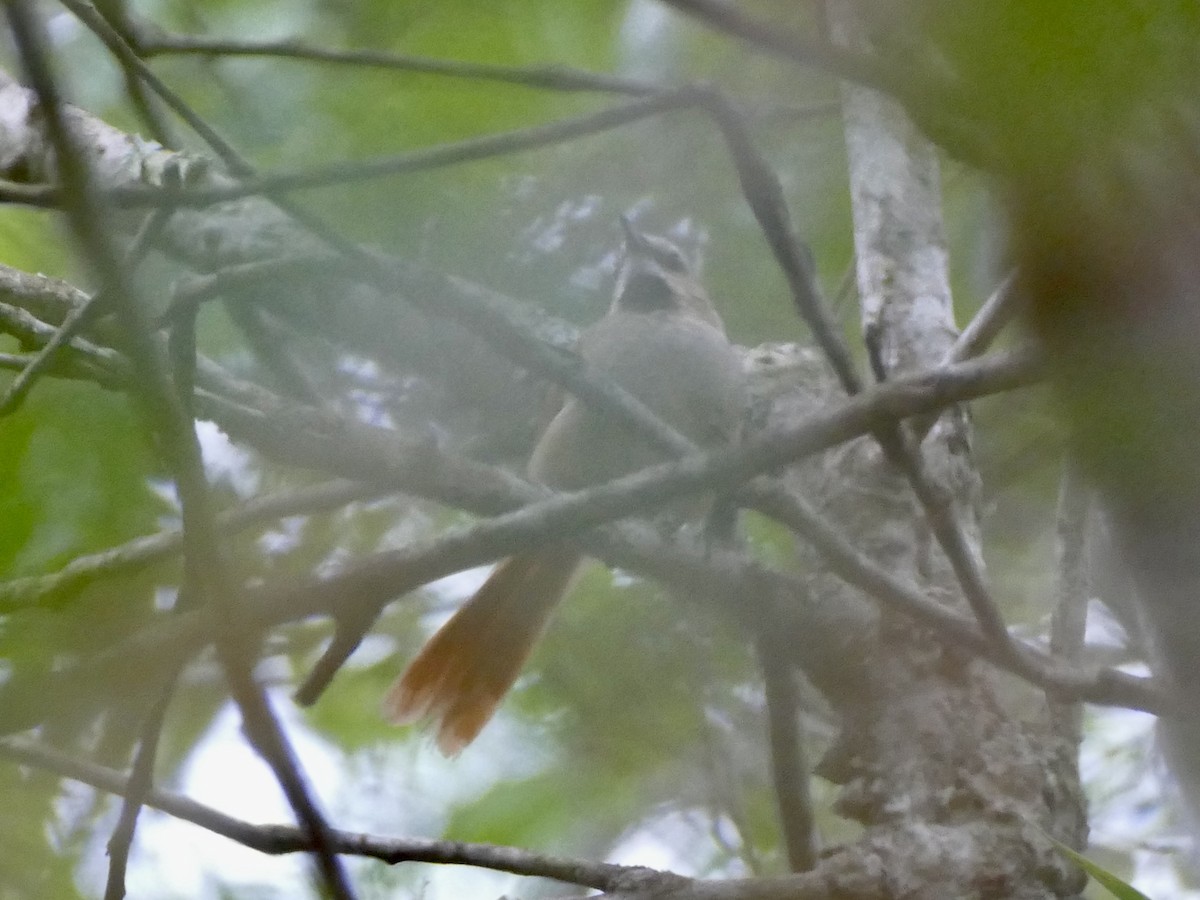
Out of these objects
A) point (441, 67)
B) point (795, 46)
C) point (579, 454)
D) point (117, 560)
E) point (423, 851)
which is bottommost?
point (423, 851)

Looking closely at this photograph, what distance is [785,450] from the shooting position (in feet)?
3.73

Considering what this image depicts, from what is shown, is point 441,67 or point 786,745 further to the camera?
point 786,745

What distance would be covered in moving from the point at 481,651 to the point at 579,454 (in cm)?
44

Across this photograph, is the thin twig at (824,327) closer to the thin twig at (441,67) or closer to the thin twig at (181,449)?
the thin twig at (441,67)

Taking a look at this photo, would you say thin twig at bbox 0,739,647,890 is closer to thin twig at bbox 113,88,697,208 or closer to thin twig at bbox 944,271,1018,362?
thin twig at bbox 113,88,697,208

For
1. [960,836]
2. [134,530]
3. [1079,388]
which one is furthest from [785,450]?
[134,530]

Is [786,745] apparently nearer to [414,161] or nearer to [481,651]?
[481,651]

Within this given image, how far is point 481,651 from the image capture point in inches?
106

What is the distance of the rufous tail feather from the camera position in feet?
8.53

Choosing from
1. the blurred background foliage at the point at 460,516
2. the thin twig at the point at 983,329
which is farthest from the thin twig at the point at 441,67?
the thin twig at the point at 983,329

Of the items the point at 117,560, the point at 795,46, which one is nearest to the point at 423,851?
the point at 117,560

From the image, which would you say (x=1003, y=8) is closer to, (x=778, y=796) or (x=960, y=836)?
(x=960, y=836)

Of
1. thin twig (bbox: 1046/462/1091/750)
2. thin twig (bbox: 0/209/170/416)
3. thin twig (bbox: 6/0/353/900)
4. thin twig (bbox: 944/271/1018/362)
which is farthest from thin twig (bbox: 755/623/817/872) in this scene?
thin twig (bbox: 6/0/353/900)

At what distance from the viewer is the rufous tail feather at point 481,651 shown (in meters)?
2.60
